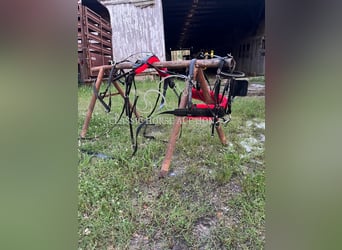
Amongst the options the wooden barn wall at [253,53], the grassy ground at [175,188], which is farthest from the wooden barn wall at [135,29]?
the wooden barn wall at [253,53]

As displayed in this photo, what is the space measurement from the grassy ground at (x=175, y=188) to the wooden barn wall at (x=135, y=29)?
0.11 metres

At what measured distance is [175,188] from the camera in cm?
71

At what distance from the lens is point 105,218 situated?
2.12ft

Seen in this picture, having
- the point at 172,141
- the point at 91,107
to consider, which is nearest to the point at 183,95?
the point at 172,141

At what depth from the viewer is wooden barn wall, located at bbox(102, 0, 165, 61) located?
0.70 m

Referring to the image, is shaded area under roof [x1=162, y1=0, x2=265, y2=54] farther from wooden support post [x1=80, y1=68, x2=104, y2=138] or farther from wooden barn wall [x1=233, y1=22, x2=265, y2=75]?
wooden support post [x1=80, y1=68, x2=104, y2=138]

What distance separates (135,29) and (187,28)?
0.16 metres

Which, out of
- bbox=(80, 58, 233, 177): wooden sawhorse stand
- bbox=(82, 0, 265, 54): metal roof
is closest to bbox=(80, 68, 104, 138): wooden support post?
bbox=(80, 58, 233, 177): wooden sawhorse stand

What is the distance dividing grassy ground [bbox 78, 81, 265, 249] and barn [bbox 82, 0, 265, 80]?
11 centimetres
